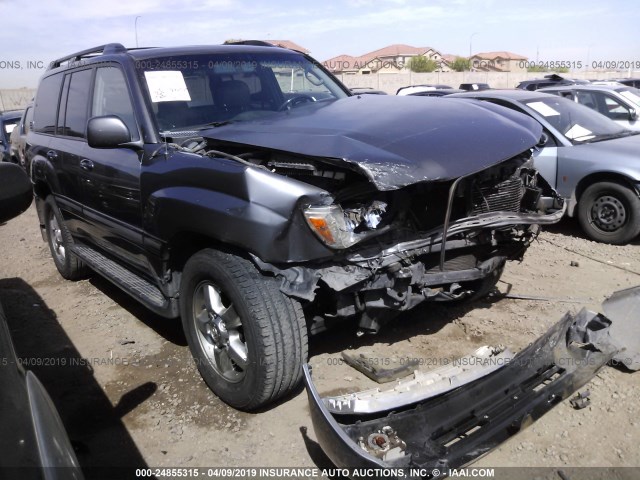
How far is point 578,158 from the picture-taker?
20.6ft

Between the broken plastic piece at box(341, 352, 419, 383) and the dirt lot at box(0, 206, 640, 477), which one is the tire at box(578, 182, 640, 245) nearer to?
the dirt lot at box(0, 206, 640, 477)

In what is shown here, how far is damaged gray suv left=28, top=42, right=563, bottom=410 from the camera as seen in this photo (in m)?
2.69

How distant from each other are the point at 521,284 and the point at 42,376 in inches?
153

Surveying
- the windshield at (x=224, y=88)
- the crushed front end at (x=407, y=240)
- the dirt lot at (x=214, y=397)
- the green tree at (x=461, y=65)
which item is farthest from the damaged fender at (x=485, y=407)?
the green tree at (x=461, y=65)

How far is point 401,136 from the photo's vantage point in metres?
2.91

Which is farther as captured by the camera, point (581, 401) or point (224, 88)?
point (224, 88)

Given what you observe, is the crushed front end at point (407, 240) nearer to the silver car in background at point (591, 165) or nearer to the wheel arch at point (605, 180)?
the silver car in background at point (591, 165)

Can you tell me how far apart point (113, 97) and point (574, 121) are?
5.44 m

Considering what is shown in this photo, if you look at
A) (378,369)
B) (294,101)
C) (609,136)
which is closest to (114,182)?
(294,101)

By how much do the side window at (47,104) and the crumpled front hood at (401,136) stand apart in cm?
237

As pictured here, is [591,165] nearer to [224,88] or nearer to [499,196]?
[499,196]

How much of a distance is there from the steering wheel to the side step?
160 cm

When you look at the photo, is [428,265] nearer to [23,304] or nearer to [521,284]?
[521,284]

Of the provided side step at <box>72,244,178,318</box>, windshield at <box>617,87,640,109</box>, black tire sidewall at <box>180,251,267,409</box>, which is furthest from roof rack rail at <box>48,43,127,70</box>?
windshield at <box>617,87,640,109</box>
